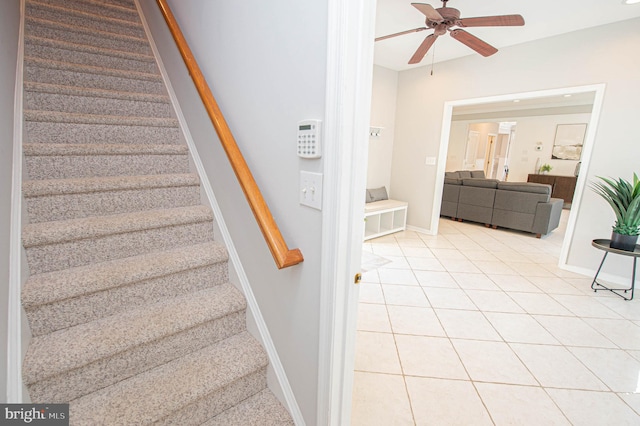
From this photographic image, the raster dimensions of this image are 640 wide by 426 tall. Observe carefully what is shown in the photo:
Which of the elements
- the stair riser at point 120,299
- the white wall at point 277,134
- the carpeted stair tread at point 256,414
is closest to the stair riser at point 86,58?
the white wall at point 277,134

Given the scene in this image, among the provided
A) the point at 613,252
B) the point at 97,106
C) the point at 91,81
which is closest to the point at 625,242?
the point at 613,252

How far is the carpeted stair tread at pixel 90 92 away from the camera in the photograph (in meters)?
1.80

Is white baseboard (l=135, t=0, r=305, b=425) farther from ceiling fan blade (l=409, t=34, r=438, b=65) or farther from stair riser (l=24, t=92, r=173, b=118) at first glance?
ceiling fan blade (l=409, t=34, r=438, b=65)

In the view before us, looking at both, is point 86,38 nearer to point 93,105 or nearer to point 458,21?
point 93,105

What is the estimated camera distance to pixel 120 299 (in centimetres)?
139

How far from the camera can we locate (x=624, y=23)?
2.86 metres

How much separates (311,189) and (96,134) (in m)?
1.77

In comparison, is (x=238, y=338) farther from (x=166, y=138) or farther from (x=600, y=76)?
(x=600, y=76)

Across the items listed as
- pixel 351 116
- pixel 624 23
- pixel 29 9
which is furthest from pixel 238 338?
pixel 624 23

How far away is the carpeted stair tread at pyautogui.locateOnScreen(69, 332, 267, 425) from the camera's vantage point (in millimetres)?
1096

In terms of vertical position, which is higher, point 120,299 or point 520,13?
point 520,13

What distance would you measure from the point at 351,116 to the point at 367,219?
3745 mm

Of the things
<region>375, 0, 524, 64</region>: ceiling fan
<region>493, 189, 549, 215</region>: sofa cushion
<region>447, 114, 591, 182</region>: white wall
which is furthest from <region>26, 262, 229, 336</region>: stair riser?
<region>447, 114, 591, 182</region>: white wall

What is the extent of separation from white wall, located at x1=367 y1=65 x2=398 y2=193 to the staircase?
338 centimetres
